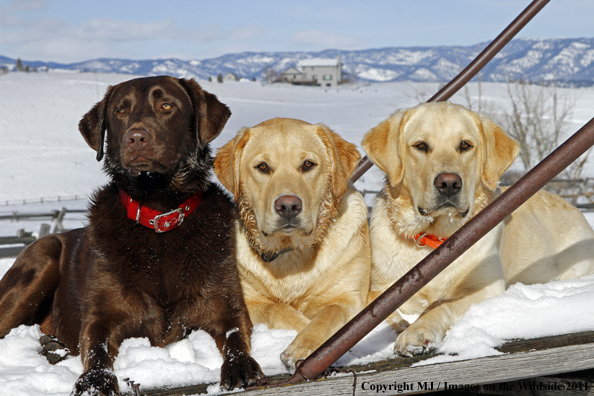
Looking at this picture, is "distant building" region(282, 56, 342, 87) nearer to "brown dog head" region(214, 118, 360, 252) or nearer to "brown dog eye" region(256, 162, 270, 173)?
"brown dog head" region(214, 118, 360, 252)

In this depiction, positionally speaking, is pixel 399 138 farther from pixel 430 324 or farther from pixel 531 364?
pixel 531 364

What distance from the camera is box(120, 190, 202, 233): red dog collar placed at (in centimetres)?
308

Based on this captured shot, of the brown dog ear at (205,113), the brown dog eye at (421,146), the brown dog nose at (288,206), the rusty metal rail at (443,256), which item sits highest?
the brown dog ear at (205,113)

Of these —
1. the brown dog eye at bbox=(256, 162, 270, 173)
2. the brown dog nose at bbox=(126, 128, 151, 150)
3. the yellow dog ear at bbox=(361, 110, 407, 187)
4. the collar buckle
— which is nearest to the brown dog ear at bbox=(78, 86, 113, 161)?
the brown dog nose at bbox=(126, 128, 151, 150)

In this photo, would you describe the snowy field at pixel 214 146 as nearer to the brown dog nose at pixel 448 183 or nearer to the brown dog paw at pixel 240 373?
the brown dog paw at pixel 240 373

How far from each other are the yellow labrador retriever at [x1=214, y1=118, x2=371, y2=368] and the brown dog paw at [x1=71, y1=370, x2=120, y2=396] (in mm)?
1161

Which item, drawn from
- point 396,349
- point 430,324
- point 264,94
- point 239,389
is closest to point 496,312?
point 430,324

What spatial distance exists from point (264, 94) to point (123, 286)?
204 ft

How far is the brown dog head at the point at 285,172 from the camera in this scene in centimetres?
332

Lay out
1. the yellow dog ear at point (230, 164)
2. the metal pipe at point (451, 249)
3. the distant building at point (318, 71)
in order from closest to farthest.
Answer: the metal pipe at point (451, 249) < the yellow dog ear at point (230, 164) < the distant building at point (318, 71)

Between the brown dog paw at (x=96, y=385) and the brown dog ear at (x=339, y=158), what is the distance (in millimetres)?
1878

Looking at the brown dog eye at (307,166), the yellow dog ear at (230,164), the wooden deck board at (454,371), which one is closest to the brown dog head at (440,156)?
the brown dog eye at (307,166)

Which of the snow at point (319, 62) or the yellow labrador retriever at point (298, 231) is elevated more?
the snow at point (319, 62)

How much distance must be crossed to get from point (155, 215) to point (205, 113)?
0.80 meters
